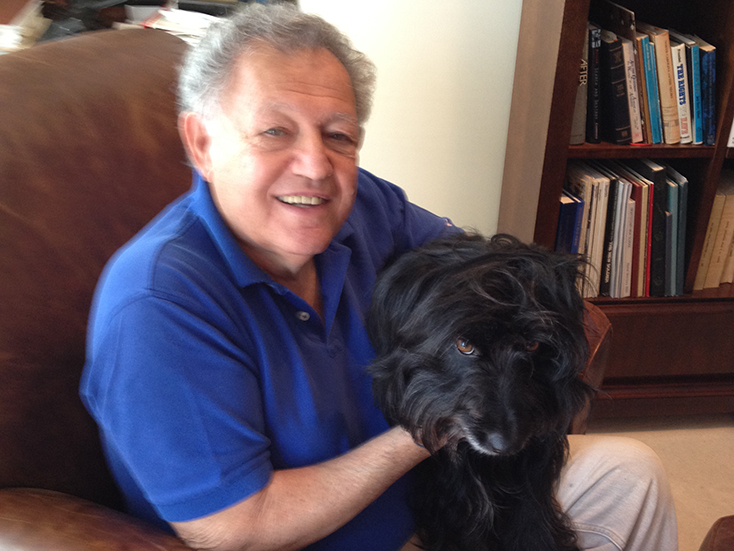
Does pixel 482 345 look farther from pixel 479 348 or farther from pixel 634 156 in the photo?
pixel 634 156

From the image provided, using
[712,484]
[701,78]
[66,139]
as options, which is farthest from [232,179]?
[712,484]

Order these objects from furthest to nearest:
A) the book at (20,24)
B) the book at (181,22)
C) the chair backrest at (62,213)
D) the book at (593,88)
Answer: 1. the book at (593,88)
2. the book at (181,22)
3. the book at (20,24)
4. the chair backrest at (62,213)

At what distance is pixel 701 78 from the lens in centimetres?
174

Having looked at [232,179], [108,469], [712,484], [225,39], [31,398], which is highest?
[225,39]

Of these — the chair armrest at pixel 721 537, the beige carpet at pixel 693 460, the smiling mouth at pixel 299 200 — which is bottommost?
the beige carpet at pixel 693 460

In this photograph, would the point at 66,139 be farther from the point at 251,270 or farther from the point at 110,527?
the point at 110,527

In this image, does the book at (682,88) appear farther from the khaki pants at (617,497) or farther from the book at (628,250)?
the khaki pants at (617,497)

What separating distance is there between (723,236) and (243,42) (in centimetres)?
182

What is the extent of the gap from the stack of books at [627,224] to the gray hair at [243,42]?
1.19 metres

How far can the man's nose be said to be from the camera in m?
0.82

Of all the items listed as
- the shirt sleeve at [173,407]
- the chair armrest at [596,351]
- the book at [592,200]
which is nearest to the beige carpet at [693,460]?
the book at [592,200]

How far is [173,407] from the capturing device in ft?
2.30

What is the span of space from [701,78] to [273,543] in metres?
1.75

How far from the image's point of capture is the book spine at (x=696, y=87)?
5.64 ft
